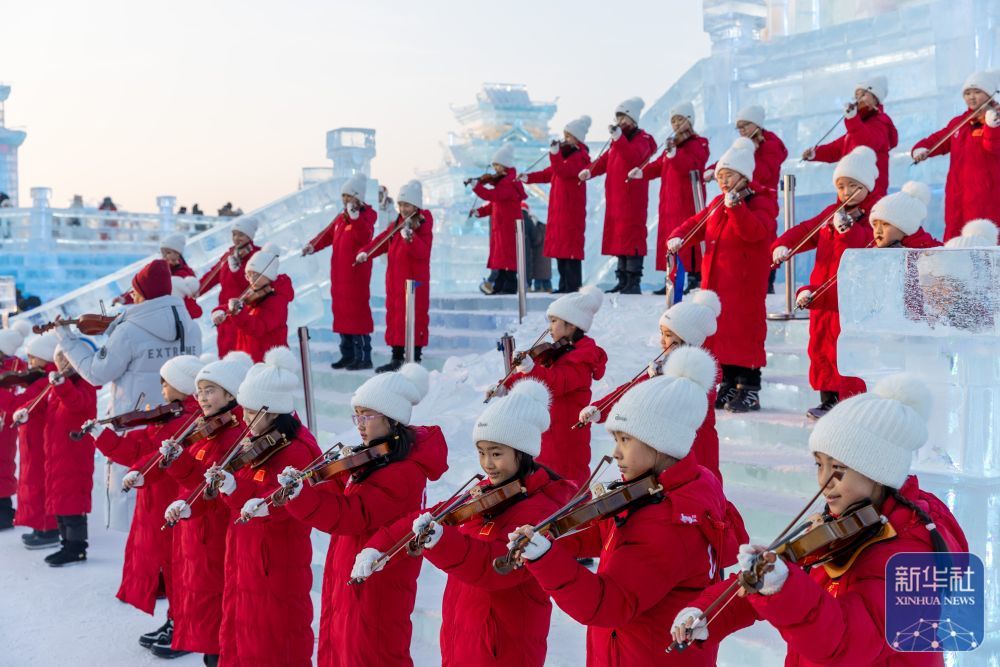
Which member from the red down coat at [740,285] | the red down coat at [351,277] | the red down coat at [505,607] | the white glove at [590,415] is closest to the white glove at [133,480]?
the white glove at [590,415]

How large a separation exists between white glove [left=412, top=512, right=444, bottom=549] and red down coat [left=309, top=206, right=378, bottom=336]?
268 inches

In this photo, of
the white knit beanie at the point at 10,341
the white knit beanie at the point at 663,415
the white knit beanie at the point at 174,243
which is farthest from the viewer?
the white knit beanie at the point at 174,243

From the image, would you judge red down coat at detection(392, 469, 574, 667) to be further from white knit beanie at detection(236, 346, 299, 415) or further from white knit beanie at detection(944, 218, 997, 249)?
white knit beanie at detection(944, 218, 997, 249)

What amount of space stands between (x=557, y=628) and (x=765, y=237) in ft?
8.74

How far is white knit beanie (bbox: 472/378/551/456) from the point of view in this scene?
135 inches

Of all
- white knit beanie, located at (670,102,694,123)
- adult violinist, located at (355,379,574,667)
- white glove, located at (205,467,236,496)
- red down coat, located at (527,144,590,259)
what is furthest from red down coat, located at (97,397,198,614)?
red down coat, located at (527,144,590,259)

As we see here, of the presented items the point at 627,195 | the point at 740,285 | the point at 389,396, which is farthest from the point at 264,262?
the point at 389,396

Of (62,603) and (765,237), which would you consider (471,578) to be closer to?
(765,237)

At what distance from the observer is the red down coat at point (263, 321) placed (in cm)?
855

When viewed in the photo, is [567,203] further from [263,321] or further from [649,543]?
[649,543]

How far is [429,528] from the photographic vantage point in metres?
2.99

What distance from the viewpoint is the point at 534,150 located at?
735 inches

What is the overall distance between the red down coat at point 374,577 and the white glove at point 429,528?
2.76ft

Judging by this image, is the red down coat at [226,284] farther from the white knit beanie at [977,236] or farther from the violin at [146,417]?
the white knit beanie at [977,236]
